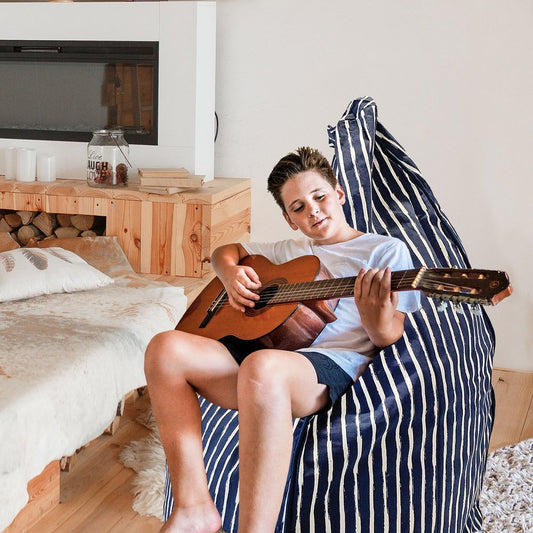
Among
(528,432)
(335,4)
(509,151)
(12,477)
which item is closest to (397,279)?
(12,477)

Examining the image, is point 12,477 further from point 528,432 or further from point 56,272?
point 528,432

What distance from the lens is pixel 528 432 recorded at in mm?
2803

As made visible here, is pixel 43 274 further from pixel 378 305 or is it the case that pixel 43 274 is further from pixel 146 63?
pixel 378 305

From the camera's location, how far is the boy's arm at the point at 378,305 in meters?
1.57

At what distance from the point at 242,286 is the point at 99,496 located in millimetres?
827

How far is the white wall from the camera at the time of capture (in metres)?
3.31

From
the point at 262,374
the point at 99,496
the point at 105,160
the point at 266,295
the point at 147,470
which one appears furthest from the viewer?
the point at 105,160

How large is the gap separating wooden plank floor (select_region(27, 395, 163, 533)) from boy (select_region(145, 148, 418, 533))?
56 centimetres

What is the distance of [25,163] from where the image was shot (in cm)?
346

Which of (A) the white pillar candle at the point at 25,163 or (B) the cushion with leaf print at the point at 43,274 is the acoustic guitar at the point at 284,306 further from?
(A) the white pillar candle at the point at 25,163

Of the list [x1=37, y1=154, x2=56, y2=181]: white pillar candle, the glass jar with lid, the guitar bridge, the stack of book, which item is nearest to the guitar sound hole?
the guitar bridge

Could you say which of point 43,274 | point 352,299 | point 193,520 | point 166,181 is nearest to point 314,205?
point 352,299

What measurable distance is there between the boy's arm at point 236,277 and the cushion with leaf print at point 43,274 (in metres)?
1.00

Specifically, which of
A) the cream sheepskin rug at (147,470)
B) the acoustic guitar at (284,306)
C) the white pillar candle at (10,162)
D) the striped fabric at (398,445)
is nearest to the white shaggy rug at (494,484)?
the cream sheepskin rug at (147,470)
